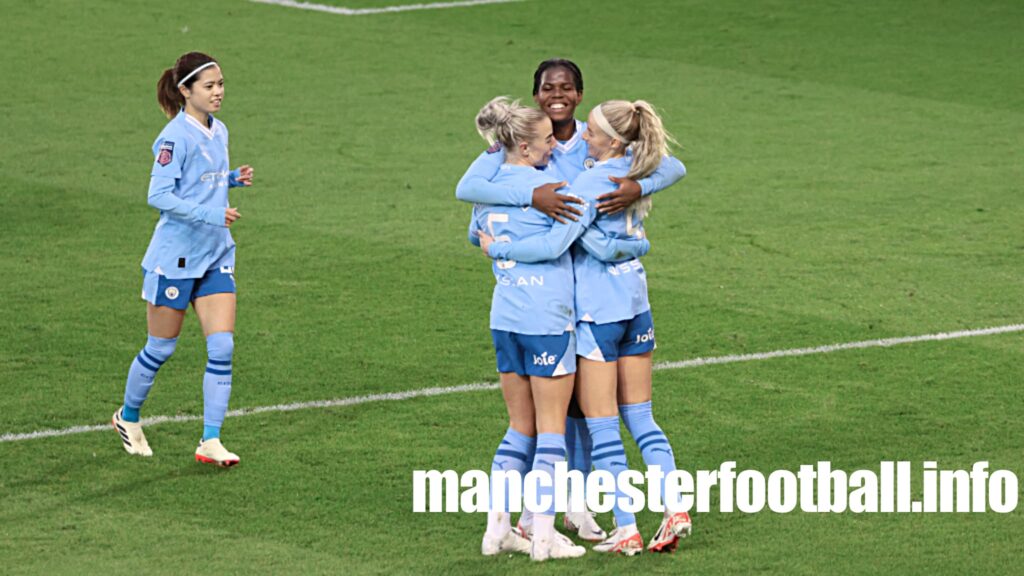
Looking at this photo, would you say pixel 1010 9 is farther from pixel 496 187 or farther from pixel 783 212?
pixel 496 187

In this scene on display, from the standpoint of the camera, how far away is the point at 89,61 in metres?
20.0

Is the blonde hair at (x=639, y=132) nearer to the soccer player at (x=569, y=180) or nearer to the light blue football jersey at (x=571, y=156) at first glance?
the soccer player at (x=569, y=180)

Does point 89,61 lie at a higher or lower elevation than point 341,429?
higher

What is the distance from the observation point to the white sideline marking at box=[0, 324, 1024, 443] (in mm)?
9008

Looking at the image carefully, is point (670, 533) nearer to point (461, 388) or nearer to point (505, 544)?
point (505, 544)

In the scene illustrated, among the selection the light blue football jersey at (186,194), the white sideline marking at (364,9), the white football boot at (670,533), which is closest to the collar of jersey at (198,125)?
the light blue football jersey at (186,194)

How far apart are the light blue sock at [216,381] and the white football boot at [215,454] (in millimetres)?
38

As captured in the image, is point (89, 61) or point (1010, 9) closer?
point (89, 61)

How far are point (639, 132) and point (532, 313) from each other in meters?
0.86

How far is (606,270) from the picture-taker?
709 centimetres

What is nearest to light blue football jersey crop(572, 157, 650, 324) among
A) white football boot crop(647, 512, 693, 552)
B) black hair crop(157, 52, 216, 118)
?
white football boot crop(647, 512, 693, 552)

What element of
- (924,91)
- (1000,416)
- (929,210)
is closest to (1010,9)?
(924,91)

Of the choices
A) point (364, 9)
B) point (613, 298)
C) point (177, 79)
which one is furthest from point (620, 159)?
point (364, 9)

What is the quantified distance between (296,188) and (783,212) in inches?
161
